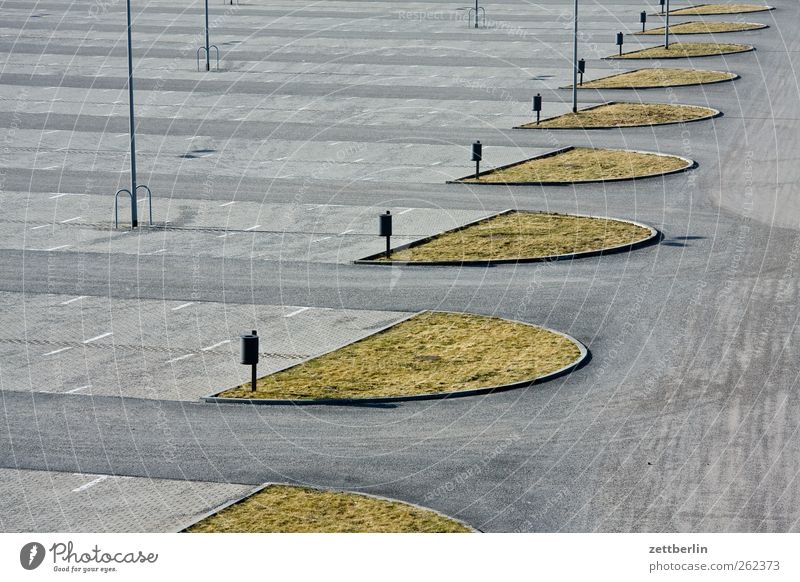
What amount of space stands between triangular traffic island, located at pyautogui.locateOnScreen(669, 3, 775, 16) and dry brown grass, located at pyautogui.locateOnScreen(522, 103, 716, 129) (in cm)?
3084

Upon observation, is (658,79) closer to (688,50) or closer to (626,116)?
(626,116)

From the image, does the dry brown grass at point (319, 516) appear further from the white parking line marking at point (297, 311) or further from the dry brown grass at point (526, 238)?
the dry brown grass at point (526, 238)

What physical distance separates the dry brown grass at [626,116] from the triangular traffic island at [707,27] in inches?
873

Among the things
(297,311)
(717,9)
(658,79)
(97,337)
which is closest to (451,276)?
(297,311)

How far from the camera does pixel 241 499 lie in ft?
72.3

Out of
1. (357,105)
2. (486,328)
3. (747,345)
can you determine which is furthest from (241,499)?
(357,105)

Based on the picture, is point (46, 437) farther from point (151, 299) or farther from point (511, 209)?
point (511, 209)

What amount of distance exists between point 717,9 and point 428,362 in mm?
65763

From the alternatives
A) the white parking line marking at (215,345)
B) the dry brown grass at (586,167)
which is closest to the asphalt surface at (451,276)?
the dry brown grass at (586,167)

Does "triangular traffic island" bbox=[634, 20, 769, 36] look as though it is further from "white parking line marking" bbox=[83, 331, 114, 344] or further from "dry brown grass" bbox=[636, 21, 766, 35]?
"white parking line marking" bbox=[83, 331, 114, 344]

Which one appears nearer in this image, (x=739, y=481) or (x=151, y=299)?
(x=739, y=481)

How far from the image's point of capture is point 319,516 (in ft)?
70.3

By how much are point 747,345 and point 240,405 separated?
34.2ft

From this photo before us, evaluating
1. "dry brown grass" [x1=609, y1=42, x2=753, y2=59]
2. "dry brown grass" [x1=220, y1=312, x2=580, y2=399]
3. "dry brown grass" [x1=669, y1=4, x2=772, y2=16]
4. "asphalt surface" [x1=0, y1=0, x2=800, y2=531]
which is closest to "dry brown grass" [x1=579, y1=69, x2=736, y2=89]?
"asphalt surface" [x1=0, y1=0, x2=800, y2=531]
